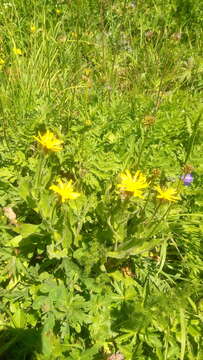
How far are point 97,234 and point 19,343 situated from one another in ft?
1.37

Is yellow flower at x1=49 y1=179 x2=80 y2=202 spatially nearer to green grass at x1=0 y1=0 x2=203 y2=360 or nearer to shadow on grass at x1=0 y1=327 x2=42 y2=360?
green grass at x1=0 y1=0 x2=203 y2=360

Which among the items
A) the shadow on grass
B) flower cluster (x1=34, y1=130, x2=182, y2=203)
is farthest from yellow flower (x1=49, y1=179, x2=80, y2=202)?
the shadow on grass

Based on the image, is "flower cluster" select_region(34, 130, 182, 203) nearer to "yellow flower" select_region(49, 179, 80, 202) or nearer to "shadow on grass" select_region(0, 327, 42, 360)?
"yellow flower" select_region(49, 179, 80, 202)

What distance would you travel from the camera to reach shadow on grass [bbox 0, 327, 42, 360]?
1061 millimetres

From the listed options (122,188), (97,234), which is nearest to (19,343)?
(97,234)

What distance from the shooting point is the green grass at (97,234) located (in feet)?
3.63

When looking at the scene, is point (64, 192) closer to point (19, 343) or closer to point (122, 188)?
point (122, 188)

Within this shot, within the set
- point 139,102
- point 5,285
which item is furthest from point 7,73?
point 5,285

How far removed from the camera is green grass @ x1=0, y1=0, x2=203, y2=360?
1.11 metres

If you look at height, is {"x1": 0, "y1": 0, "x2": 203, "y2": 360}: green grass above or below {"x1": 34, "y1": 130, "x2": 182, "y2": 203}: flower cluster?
below

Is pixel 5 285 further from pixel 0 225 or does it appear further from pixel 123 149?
pixel 123 149

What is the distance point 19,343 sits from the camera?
3.76 feet

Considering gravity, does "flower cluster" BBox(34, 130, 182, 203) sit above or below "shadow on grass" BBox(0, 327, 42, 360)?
above

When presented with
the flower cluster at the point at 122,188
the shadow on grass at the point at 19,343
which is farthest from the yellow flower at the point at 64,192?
the shadow on grass at the point at 19,343
